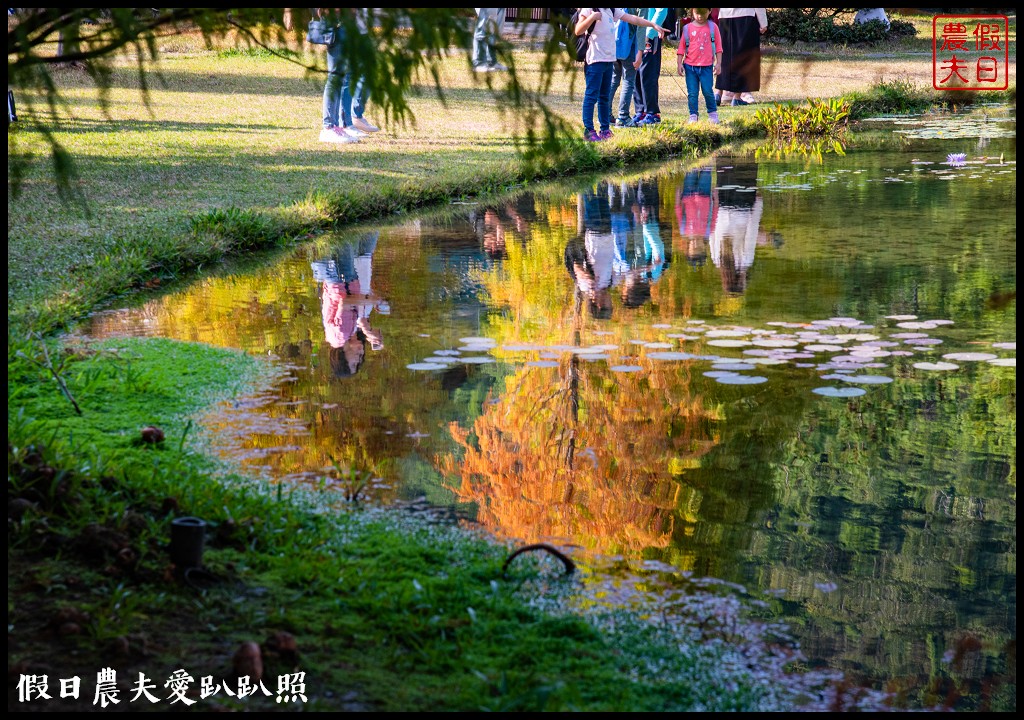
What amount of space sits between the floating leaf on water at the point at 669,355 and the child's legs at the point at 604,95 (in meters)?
9.41

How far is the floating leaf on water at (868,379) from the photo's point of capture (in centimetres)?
545

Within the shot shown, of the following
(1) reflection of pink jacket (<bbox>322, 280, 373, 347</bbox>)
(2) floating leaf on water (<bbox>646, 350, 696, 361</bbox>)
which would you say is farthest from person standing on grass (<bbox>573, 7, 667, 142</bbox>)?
(2) floating leaf on water (<bbox>646, 350, 696, 361</bbox>)

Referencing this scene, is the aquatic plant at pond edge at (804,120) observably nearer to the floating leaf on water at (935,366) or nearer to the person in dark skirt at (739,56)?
the person in dark skirt at (739,56)

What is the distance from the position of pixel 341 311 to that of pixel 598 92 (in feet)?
28.8

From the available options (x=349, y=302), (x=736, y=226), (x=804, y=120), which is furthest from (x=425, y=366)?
(x=804, y=120)

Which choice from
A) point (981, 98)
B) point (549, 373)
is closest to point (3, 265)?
point (549, 373)

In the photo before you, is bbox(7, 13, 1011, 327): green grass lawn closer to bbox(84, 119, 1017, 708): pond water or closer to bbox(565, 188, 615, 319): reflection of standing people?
A: bbox(84, 119, 1017, 708): pond water

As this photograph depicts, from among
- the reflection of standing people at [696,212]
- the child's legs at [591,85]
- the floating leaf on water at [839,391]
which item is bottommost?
the floating leaf on water at [839,391]

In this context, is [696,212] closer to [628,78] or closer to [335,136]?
[335,136]

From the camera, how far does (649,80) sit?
17234 millimetres

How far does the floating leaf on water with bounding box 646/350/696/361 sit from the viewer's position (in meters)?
5.87

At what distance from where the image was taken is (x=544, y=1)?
3350mm

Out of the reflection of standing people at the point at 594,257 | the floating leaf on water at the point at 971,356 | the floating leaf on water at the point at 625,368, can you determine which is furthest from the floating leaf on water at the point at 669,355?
the floating leaf on water at the point at 971,356

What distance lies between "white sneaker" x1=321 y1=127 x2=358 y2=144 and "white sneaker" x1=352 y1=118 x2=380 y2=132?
2.65 ft
